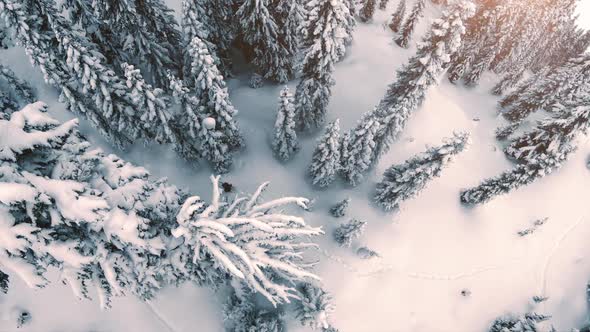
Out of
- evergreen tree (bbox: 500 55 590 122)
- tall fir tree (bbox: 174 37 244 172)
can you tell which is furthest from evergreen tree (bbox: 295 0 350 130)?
evergreen tree (bbox: 500 55 590 122)

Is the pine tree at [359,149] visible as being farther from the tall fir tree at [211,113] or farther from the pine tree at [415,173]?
the tall fir tree at [211,113]

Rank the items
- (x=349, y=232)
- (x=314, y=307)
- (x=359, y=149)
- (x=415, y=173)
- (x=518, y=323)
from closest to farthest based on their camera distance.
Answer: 1. (x=314, y=307)
2. (x=415, y=173)
3. (x=349, y=232)
4. (x=359, y=149)
5. (x=518, y=323)

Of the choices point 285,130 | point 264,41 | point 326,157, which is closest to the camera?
point 326,157

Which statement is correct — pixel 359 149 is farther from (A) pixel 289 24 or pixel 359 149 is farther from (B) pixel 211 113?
(A) pixel 289 24

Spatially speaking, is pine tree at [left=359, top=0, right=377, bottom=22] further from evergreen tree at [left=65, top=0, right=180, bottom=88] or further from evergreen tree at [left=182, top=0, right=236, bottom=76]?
evergreen tree at [left=65, top=0, right=180, bottom=88]

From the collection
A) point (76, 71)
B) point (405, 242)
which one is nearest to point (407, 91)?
point (405, 242)

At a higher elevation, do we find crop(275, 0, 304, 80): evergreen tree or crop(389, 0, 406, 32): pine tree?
crop(389, 0, 406, 32): pine tree
